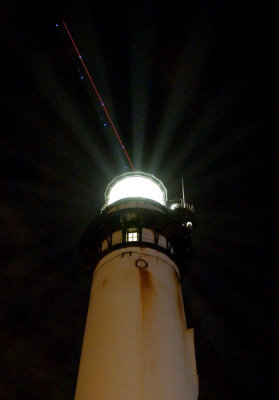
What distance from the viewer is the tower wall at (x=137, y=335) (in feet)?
40.2

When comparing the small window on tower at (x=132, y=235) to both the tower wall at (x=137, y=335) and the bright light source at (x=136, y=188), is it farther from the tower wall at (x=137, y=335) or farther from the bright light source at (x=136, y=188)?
the bright light source at (x=136, y=188)

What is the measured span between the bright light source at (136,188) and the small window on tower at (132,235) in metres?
2.63

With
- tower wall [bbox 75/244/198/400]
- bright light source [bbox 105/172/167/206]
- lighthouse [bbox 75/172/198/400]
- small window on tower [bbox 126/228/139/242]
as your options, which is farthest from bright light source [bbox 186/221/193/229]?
small window on tower [bbox 126/228/139/242]

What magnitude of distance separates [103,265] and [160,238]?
2.90 metres

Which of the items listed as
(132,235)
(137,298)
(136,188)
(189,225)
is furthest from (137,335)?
(136,188)

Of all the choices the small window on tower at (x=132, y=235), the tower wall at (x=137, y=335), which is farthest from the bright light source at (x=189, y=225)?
the small window on tower at (x=132, y=235)

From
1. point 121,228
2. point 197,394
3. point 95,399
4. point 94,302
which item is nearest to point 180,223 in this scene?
point 121,228

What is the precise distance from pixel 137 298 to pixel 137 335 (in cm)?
156

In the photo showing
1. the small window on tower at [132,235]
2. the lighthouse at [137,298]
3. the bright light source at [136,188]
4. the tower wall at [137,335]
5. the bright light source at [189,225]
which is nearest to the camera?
the tower wall at [137,335]

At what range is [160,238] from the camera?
57.3ft

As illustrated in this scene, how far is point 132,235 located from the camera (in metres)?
17.2

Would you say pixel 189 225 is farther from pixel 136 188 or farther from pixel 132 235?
pixel 132 235

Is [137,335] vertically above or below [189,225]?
below

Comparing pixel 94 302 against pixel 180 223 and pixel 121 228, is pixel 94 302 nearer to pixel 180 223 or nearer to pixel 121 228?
pixel 121 228
